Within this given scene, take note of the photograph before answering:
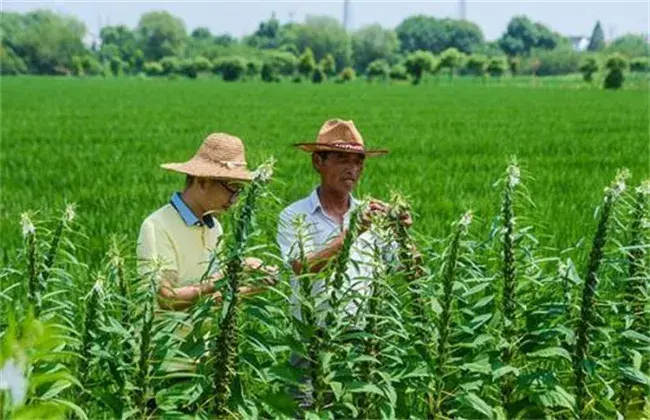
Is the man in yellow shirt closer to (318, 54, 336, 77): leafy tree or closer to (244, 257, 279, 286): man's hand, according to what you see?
(244, 257, 279, 286): man's hand

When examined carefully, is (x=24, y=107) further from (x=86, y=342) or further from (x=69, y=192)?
(x=86, y=342)

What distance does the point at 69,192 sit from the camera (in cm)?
998

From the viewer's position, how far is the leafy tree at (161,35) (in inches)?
4109

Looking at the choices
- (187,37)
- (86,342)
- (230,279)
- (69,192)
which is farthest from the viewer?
(187,37)

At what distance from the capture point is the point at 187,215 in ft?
10.5

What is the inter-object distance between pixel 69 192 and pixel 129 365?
7.92 meters

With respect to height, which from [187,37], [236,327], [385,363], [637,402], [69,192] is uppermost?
[236,327]

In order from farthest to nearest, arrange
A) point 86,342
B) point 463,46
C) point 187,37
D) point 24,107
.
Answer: point 187,37
point 463,46
point 24,107
point 86,342

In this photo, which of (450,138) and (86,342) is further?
(450,138)

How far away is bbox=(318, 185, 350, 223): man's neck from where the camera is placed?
335 cm

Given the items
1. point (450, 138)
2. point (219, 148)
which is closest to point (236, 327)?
point (219, 148)

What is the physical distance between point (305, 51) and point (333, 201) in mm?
88207

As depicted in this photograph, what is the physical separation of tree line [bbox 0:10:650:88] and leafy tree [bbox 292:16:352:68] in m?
0.09

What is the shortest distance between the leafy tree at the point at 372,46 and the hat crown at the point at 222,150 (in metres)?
91.8
